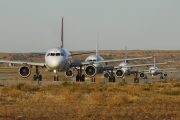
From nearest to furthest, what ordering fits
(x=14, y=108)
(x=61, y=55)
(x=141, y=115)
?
(x=141, y=115) → (x=14, y=108) → (x=61, y=55)

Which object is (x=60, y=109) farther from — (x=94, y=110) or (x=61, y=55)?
(x=61, y=55)

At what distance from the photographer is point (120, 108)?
19.9m

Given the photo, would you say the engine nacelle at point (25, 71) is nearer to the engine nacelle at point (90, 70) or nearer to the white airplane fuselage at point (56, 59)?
the white airplane fuselage at point (56, 59)

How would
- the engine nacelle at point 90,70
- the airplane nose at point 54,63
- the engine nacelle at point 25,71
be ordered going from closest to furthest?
the airplane nose at point 54,63, the engine nacelle at point 25,71, the engine nacelle at point 90,70

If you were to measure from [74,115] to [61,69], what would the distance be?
1251 inches

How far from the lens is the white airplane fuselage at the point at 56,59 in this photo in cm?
4666

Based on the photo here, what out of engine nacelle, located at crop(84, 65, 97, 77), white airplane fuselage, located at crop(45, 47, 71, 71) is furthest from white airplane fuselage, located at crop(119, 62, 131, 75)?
white airplane fuselage, located at crop(45, 47, 71, 71)

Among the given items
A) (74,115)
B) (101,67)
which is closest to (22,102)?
(74,115)

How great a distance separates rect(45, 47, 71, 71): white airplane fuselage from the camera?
1837 inches

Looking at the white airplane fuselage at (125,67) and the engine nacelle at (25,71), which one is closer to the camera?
the engine nacelle at (25,71)

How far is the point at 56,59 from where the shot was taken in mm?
46625

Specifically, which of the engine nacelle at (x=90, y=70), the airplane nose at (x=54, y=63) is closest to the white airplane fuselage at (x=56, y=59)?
the airplane nose at (x=54, y=63)

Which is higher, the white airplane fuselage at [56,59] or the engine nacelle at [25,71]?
the white airplane fuselage at [56,59]

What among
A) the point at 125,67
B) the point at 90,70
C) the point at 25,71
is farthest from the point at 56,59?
the point at 125,67
